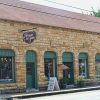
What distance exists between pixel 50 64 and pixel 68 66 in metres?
2.54

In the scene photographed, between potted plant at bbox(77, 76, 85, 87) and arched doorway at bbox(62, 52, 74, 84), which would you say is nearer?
arched doorway at bbox(62, 52, 74, 84)

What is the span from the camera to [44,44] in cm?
3077

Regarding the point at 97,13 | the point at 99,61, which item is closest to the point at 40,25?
the point at 99,61

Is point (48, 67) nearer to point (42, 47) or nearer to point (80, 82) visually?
point (42, 47)

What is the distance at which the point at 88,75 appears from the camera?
118ft

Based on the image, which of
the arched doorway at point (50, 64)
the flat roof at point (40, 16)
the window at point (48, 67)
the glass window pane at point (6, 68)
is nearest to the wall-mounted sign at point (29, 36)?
the flat roof at point (40, 16)

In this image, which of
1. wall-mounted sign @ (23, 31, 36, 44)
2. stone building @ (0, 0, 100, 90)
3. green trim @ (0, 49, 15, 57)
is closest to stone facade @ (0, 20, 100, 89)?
stone building @ (0, 0, 100, 90)

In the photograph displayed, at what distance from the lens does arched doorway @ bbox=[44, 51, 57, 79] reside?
31.2 metres

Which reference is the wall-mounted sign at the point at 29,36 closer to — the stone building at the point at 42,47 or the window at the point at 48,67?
the stone building at the point at 42,47

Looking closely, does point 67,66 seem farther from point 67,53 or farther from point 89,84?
point 89,84

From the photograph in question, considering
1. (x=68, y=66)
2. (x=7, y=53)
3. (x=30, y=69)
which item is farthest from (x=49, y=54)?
(x=7, y=53)

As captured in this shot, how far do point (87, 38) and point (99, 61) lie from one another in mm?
3247

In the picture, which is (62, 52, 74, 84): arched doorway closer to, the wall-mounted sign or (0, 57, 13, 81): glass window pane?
the wall-mounted sign

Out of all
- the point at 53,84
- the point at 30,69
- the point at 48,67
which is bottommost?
the point at 53,84
